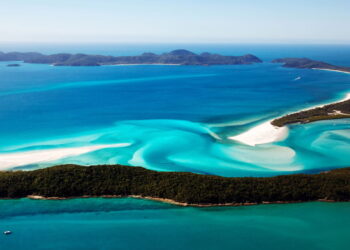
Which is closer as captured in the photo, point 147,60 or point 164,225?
point 164,225

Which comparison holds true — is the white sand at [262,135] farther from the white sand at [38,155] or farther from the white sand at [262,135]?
the white sand at [38,155]

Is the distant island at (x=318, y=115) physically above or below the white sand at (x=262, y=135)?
above

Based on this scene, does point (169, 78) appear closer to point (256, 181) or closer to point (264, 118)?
point (264, 118)

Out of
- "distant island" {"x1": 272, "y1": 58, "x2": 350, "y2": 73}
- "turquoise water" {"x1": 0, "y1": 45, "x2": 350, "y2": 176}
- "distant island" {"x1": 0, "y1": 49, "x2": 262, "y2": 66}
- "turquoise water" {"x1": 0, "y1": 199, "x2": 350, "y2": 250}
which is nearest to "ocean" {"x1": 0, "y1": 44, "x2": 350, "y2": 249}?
"turquoise water" {"x1": 0, "y1": 199, "x2": 350, "y2": 250}

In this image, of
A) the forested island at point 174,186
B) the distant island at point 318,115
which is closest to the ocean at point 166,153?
the forested island at point 174,186

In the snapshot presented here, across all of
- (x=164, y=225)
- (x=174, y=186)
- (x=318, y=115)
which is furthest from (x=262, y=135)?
(x=164, y=225)

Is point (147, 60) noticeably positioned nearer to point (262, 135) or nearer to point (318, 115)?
point (318, 115)

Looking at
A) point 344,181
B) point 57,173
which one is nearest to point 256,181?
point 344,181
